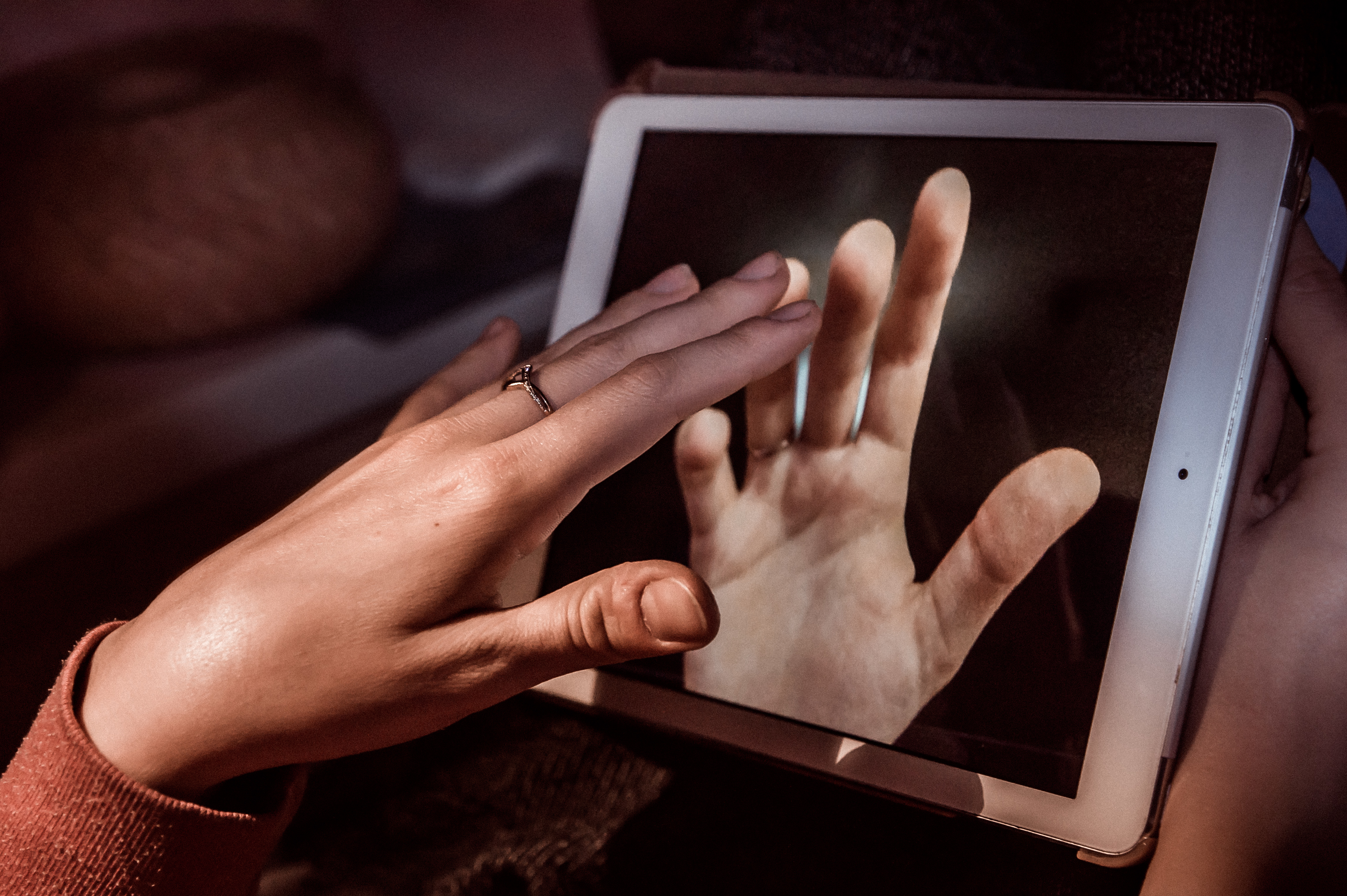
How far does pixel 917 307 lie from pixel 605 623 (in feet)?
0.88

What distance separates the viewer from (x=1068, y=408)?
0.42 m

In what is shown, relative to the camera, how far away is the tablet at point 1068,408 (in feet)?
1.29

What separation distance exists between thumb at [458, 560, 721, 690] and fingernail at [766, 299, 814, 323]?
19cm

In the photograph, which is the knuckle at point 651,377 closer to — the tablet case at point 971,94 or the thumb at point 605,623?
the thumb at point 605,623

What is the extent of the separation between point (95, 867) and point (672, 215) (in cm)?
49

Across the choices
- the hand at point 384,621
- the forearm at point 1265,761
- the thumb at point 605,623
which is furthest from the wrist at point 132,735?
the forearm at point 1265,761

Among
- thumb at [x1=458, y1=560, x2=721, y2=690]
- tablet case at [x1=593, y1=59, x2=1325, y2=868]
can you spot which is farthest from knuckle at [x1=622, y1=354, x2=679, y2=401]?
tablet case at [x1=593, y1=59, x2=1325, y2=868]

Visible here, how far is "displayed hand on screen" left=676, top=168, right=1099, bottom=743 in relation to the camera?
43 cm

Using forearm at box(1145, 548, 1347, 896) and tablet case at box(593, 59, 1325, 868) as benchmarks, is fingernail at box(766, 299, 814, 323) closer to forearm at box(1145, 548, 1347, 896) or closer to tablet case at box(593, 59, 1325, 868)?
tablet case at box(593, 59, 1325, 868)

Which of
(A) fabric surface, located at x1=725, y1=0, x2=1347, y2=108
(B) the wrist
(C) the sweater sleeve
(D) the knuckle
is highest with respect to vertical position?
(A) fabric surface, located at x1=725, y1=0, x2=1347, y2=108

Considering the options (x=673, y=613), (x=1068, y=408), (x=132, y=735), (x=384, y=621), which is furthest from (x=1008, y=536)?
(x=132, y=735)

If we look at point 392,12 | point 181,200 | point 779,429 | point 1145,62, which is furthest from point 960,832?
point 392,12

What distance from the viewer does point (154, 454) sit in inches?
29.6

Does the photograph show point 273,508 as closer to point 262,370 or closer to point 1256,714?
point 262,370
